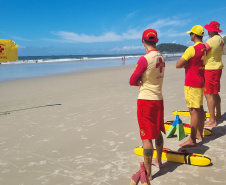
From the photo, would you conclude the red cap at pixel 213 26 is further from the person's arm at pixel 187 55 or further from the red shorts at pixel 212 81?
the person's arm at pixel 187 55

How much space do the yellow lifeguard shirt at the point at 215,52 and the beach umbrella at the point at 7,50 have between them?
6001 mm

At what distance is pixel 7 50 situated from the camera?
24.2ft

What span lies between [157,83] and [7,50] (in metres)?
5.96

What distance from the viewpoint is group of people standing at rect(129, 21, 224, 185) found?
3.19m

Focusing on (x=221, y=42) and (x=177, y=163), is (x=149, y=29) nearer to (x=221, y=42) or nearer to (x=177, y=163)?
(x=177, y=163)

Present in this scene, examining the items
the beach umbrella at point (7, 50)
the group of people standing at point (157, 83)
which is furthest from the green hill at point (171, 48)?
the group of people standing at point (157, 83)

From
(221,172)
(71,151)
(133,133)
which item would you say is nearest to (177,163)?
(221,172)

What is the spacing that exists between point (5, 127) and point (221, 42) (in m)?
6.13

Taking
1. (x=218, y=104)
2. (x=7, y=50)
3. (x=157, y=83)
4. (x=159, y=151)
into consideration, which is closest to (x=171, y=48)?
(x=7, y=50)

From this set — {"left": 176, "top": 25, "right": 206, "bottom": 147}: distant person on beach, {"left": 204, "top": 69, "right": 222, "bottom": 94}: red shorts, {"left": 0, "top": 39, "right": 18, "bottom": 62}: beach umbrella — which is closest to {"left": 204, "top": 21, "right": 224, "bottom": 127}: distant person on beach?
{"left": 204, "top": 69, "right": 222, "bottom": 94}: red shorts

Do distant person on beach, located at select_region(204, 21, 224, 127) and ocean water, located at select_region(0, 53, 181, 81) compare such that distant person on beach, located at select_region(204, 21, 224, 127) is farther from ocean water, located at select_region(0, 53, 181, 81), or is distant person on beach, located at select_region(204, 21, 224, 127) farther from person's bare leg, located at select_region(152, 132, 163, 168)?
ocean water, located at select_region(0, 53, 181, 81)

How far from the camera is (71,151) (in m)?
4.60

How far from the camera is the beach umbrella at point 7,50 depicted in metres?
7.30

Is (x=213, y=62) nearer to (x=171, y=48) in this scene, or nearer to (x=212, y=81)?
(x=212, y=81)
